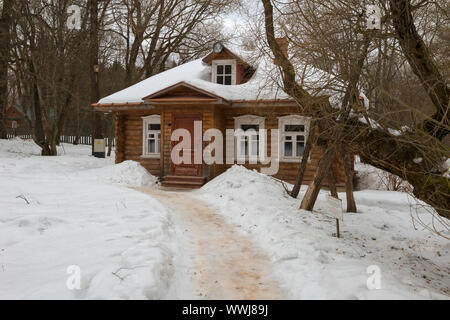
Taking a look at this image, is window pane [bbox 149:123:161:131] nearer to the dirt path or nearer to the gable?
the gable

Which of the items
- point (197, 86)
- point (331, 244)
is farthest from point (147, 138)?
point (331, 244)

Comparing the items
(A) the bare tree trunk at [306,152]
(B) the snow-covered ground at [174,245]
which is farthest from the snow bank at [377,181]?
(A) the bare tree trunk at [306,152]

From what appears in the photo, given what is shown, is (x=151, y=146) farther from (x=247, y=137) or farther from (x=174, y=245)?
(x=174, y=245)

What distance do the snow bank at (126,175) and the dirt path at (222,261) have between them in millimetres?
4829

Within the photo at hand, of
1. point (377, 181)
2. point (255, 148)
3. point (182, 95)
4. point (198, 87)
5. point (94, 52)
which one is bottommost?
point (377, 181)

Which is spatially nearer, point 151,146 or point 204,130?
point 204,130

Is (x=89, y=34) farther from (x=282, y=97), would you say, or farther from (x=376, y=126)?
(x=376, y=126)

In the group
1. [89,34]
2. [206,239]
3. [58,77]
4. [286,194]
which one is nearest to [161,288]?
[206,239]

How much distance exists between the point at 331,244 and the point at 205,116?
8.24 m

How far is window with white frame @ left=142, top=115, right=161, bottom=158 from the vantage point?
48.7 feet

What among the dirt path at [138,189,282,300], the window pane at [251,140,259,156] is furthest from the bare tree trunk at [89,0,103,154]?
the dirt path at [138,189,282,300]

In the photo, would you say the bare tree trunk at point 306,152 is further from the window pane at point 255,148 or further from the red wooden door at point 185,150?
the red wooden door at point 185,150

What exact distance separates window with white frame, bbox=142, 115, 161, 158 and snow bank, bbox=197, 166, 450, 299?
4.48 meters

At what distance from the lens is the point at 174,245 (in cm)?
577
